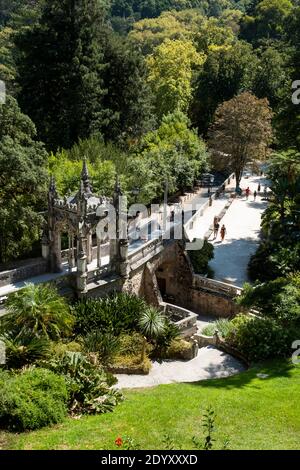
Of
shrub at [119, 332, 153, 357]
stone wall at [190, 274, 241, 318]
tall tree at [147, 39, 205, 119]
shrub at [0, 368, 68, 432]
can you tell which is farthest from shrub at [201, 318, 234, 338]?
tall tree at [147, 39, 205, 119]

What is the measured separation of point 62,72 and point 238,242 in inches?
768

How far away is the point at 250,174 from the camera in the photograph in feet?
201

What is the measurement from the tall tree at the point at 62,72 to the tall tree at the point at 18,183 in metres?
14.0

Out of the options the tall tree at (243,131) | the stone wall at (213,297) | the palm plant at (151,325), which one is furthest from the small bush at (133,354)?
the tall tree at (243,131)

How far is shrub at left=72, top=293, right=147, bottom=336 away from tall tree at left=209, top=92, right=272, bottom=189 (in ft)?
99.3

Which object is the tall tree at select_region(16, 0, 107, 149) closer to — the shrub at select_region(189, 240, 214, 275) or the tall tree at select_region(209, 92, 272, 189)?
the tall tree at select_region(209, 92, 272, 189)

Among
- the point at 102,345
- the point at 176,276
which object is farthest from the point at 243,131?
the point at 102,345

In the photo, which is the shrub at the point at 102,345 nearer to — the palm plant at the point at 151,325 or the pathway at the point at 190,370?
the pathway at the point at 190,370

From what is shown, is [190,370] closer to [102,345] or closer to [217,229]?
[102,345]

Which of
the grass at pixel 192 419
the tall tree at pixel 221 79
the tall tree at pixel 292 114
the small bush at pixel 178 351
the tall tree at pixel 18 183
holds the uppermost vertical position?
the tall tree at pixel 221 79

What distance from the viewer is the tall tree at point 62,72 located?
41.7 metres

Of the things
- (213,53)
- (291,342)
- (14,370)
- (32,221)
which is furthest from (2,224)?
(213,53)

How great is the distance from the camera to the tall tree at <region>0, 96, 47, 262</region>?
83.4 feet
